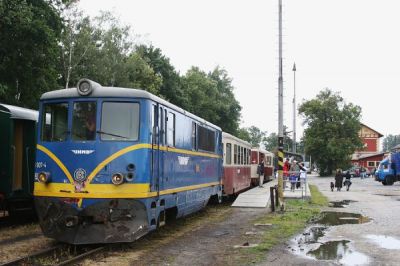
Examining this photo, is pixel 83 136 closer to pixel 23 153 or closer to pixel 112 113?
pixel 112 113

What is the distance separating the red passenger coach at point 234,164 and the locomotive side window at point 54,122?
9.79 meters

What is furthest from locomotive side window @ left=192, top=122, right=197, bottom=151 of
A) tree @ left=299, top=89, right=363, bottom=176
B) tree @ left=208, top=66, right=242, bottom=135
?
tree @ left=299, top=89, right=363, bottom=176

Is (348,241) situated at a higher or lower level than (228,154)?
lower

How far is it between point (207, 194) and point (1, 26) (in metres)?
14.1

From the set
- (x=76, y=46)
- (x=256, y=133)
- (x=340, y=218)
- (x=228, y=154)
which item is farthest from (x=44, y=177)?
(x=256, y=133)

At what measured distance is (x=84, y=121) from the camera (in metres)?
9.72

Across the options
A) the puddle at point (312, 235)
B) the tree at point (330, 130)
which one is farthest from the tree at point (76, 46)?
the tree at point (330, 130)

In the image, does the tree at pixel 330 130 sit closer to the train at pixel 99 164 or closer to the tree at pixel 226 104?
the tree at pixel 226 104

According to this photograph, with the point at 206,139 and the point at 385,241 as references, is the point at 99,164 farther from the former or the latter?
the point at 385,241

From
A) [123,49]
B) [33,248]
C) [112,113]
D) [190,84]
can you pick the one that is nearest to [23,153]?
[33,248]

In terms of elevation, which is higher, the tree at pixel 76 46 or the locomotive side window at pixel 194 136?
the tree at pixel 76 46

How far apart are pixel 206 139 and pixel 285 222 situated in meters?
3.33

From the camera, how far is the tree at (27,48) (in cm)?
2322

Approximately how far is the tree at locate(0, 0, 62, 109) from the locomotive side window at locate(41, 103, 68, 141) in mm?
12916
